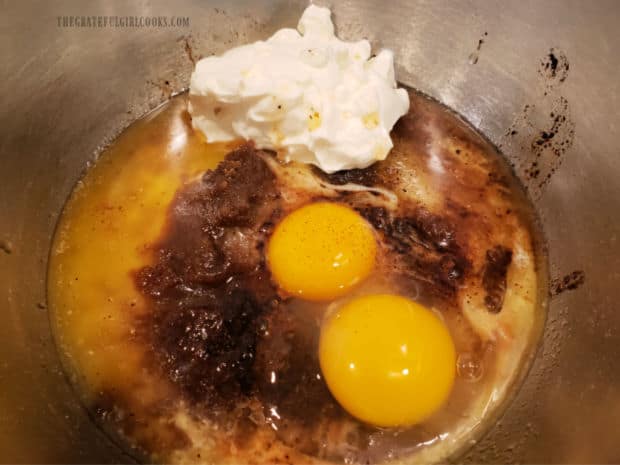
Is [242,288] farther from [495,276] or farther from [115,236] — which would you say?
[495,276]

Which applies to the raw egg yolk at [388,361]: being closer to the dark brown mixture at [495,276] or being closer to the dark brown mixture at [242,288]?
the dark brown mixture at [242,288]

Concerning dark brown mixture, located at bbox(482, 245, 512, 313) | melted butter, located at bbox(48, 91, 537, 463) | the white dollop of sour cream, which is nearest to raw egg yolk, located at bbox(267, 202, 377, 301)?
melted butter, located at bbox(48, 91, 537, 463)

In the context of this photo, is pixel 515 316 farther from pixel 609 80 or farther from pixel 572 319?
pixel 609 80

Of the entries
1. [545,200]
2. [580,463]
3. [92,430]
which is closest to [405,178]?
[545,200]

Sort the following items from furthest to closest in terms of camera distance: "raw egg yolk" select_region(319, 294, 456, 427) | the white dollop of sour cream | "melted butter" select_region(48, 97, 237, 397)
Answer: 1. the white dollop of sour cream
2. "melted butter" select_region(48, 97, 237, 397)
3. "raw egg yolk" select_region(319, 294, 456, 427)

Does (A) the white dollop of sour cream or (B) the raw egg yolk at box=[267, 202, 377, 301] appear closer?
(B) the raw egg yolk at box=[267, 202, 377, 301]

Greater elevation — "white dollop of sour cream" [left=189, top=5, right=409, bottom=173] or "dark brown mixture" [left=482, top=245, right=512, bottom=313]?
"white dollop of sour cream" [left=189, top=5, right=409, bottom=173]

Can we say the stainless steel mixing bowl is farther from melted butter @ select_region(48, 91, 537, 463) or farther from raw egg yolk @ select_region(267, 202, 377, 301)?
raw egg yolk @ select_region(267, 202, 377, 301)
